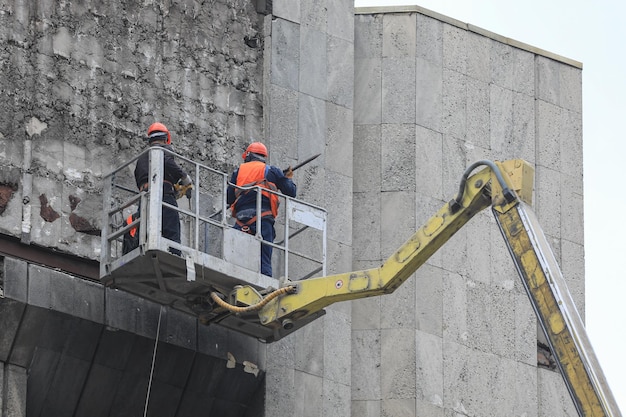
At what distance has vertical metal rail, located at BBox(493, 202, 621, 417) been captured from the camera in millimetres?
21625

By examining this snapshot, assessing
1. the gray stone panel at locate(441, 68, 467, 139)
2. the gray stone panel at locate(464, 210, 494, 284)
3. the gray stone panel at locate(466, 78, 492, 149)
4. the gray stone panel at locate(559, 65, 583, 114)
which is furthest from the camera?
the gray stone panel at locate(559, 65, 583, 114)

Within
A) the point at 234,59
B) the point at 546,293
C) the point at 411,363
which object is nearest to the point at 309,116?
the point at 234,59

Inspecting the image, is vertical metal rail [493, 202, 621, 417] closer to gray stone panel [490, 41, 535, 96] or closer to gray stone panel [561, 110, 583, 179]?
gray stone panel [490, 41, 535, 96]

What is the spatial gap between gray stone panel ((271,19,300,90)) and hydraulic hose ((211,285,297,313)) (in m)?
4.62

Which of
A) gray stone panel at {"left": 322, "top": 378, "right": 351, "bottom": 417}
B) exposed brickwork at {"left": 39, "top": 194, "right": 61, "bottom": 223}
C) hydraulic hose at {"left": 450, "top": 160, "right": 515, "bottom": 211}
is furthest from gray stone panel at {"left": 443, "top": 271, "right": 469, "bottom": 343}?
exposed brickwork at {"left": 39, "top": 194, "right": 61, "bottom": 223}

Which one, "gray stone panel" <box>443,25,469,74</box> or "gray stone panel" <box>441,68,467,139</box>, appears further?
"gray stone panel" <box>443,25,469,74</box>

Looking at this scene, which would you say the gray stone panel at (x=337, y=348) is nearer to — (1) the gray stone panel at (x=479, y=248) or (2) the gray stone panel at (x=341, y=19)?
(1) the gray stone panel at (x=479, y=248)

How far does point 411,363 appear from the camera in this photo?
28.5 metres

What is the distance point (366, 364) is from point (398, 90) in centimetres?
450

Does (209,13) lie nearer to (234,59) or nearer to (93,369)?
(234,59)

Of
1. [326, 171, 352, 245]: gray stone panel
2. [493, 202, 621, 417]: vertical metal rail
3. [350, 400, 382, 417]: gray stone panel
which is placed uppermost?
[326, 171, 352, 245]: gray stone panel

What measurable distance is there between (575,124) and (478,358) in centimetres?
494

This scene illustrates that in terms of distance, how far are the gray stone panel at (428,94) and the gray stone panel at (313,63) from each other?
1548 millimetres

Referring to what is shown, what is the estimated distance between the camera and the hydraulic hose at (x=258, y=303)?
2511 cm
